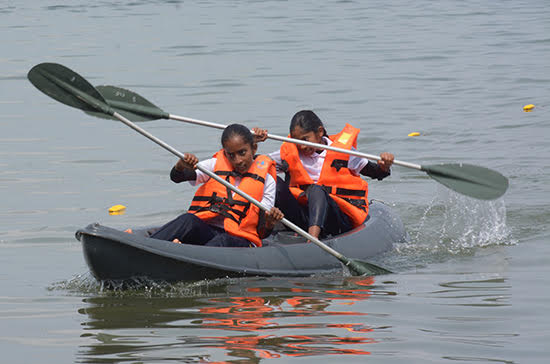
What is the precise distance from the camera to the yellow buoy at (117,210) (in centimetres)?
820

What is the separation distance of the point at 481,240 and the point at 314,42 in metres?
13.5

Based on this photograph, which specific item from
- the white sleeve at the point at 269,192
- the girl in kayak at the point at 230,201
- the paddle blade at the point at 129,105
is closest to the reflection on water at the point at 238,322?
the girl in kayak at the point at 230,201

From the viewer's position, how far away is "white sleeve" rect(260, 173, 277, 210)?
6.00 m

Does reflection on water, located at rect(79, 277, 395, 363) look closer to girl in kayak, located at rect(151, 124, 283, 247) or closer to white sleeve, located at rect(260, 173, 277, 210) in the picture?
girl in kayak, located at rect(151, 124, 283, 247)

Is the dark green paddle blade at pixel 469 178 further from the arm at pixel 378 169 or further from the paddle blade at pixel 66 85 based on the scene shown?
the paddle blade at pixel 66 85

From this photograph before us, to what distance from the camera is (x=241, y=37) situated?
2116 centimetres

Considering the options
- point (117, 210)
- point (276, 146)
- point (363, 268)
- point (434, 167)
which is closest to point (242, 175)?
point (363, 268)

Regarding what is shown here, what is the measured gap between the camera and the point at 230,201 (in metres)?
5.91

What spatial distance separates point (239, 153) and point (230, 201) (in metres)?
0.31

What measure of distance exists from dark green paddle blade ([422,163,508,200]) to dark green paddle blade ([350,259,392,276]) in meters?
0.85

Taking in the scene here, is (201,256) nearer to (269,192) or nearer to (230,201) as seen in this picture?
(230,201)

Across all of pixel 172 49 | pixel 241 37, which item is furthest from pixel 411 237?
pixel 241 37

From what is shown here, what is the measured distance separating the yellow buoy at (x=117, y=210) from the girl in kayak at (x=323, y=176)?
6.66 ft

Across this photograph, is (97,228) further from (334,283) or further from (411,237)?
(411,237)
